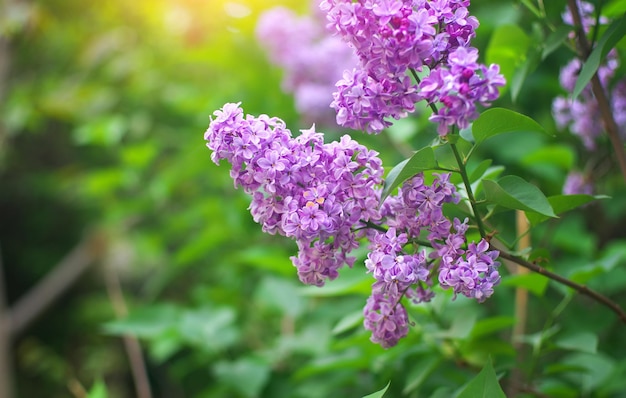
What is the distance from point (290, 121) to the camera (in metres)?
2.09

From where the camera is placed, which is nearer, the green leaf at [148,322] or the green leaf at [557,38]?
the green leaf at [557,38]

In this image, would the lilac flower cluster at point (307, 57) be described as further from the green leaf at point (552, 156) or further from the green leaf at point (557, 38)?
the green leaf at point (557, 38)

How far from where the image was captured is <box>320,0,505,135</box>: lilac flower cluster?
0.63 meters

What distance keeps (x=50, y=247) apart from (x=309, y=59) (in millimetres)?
2752

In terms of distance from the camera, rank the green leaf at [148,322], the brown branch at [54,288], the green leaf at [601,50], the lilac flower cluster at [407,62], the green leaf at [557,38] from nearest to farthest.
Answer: the lilac flower cluster at [407,62] < the green leaf at [601,50] < the green leaf at [557,38] < the green leaf at [148,322] < the brown branch at [54,288]

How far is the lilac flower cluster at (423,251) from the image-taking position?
0.67m

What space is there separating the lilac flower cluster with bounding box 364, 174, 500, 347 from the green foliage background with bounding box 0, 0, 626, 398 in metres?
0.12

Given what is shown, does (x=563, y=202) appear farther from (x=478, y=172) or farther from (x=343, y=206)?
(x=343, y=206)

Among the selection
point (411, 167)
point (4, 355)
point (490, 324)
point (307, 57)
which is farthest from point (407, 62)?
point (4, 355)

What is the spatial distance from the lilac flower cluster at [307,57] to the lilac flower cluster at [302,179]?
1.22 metres

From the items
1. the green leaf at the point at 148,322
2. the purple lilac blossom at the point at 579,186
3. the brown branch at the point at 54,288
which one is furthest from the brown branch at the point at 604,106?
the brown branch at the point at 54,288

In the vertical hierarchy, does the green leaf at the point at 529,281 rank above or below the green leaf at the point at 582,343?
above

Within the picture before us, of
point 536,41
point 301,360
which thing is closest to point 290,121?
point 301,360

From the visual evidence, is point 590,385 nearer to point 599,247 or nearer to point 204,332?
point 204,332
